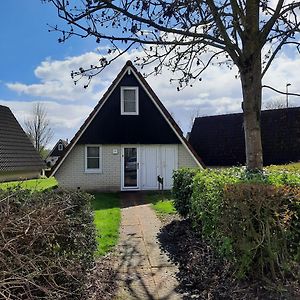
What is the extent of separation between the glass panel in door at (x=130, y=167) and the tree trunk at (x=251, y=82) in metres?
12.3

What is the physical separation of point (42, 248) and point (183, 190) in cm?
585

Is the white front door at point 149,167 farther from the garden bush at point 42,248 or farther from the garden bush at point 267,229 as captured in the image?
the garden bush at point 267,229

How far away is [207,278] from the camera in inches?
219

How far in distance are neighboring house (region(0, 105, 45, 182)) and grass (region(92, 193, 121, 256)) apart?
12.8m

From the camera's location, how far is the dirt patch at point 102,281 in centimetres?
510

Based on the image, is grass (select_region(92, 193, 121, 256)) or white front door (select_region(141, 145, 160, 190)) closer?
A: grass (select_region(92, 193, 121, 256))

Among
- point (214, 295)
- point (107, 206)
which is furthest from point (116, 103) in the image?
point (214, 295)

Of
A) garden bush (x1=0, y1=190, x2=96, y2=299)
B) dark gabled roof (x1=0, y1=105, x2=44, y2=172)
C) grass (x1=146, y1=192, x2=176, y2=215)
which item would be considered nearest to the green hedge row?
garden bush (x1=0, y1=190, x2=96, y2=299)

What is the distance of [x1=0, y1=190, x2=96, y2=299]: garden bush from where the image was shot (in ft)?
12.1

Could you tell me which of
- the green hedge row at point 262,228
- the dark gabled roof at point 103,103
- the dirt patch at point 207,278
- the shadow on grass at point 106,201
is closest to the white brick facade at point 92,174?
the dark gabled roof at point 103,103

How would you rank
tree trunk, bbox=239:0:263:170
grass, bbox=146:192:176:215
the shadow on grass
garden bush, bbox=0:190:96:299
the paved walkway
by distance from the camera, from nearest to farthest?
garden bush, bbox=0:190:96:299
the paved walkway
tree trunk, bbox=239:0:263:170
grass, bbox=146:192:176:215
the shadow on grass

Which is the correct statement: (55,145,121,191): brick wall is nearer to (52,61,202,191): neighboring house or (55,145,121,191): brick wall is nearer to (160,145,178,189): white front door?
(52,61,202,191): neighboring house

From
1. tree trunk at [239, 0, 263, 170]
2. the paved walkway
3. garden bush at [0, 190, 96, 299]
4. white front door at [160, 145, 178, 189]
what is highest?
tree trunk at [239, 0, 263, 170]

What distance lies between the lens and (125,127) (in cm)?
2005
